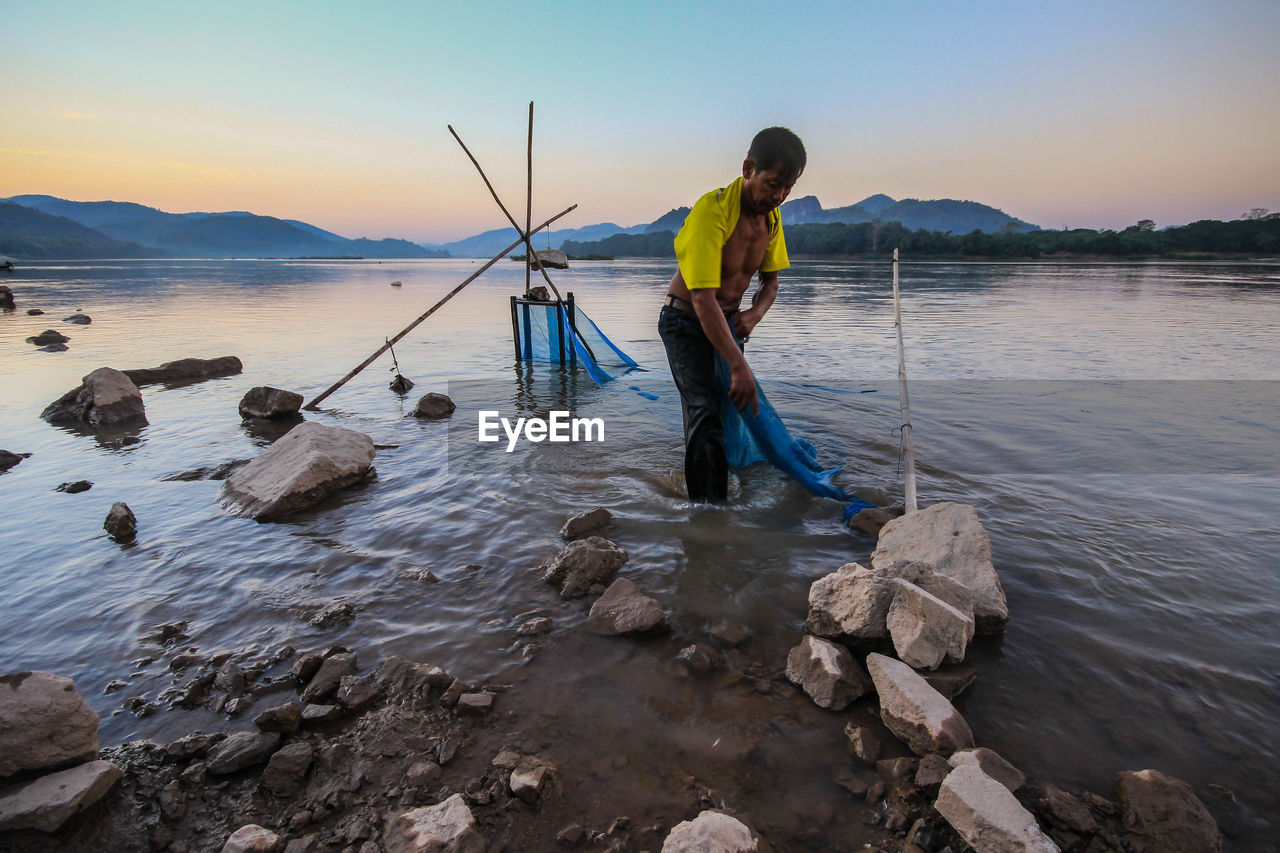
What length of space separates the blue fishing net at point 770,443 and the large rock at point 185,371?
957 centimetres

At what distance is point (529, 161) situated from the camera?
10727 mm

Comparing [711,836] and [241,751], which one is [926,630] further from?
[241,751]

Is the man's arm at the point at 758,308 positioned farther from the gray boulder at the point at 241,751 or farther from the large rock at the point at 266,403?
the large rock at the point at 266,403

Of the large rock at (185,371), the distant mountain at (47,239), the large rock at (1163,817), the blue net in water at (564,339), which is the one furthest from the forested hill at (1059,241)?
the distant mountain at (47,239)

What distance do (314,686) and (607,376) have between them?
7.66 m

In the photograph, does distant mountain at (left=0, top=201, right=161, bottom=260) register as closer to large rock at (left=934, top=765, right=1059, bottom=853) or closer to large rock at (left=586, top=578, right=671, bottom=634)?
large rock at (left=586, top=578, right=671, bottom=634)

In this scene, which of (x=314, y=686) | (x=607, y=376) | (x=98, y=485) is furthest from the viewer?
(x=607, y=376)

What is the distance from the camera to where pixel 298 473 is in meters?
4.52

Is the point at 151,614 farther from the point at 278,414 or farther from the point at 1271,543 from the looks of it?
Answer: the point at 1271,543

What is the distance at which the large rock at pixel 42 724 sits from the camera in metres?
1.95

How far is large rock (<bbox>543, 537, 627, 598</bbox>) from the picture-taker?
3.27 meters

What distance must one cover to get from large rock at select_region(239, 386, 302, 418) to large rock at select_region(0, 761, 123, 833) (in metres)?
6.10

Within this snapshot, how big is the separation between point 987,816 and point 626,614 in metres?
1.67

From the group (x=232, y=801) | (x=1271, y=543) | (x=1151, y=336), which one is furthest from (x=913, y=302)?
(x=232, y=801)
